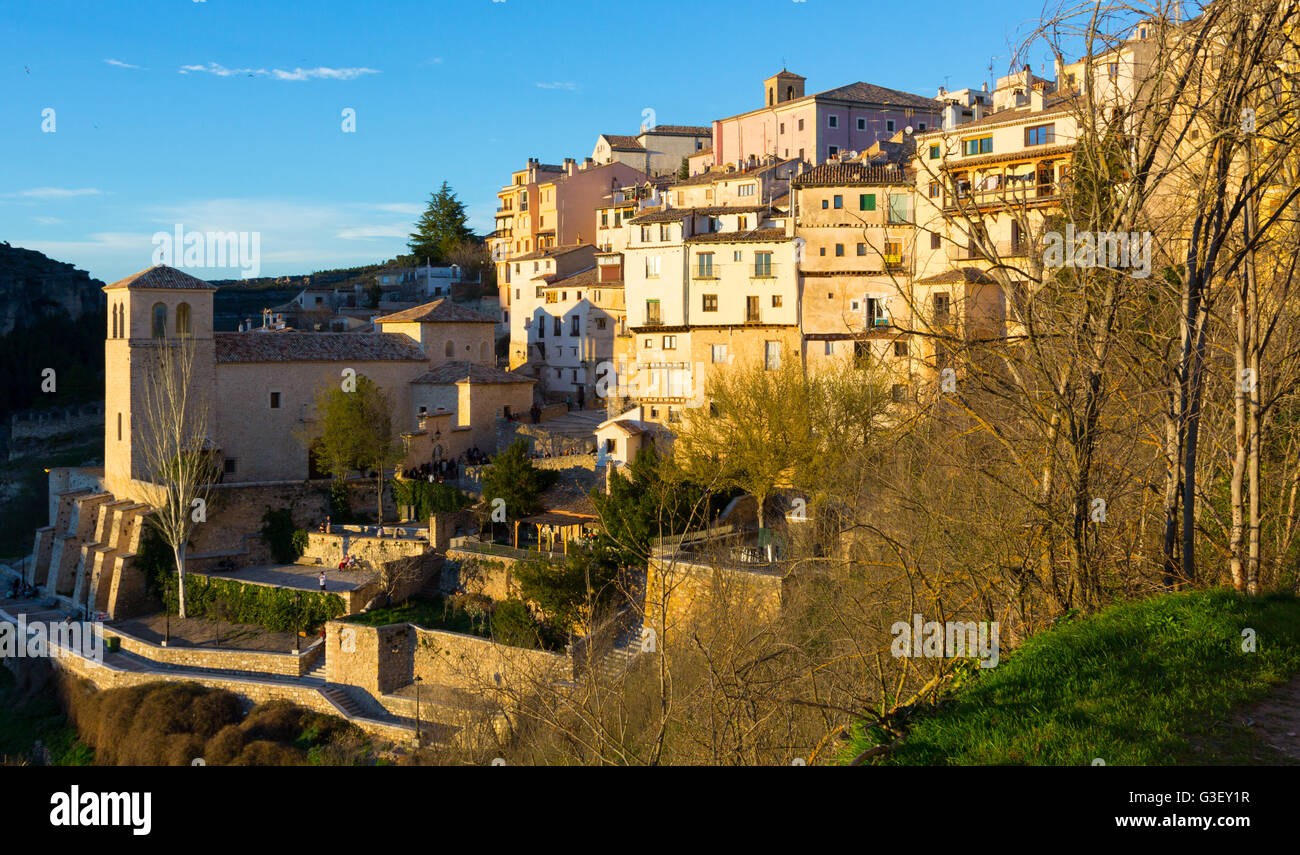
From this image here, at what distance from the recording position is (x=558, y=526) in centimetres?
2503

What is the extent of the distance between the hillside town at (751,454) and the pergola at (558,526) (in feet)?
0.42

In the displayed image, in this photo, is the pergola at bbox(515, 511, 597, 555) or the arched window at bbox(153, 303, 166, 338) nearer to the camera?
the pergola at bbox(515, 511, 597, 555)

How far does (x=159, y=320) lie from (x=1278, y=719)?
31.7 metres

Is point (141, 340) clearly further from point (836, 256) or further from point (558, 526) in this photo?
point (836, 256)

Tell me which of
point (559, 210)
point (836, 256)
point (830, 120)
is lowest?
point (836, 256)

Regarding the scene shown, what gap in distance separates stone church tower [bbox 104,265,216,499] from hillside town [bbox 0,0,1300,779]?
12cm

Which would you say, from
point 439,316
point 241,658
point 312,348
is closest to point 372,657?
point 241,658

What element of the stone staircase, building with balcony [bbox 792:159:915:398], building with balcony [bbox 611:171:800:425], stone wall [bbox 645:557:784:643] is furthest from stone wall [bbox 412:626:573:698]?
building with balcony [bbox 792:159:915:398]

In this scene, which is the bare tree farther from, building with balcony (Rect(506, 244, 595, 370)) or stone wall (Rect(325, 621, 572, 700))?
building with balcony (Rect(506, 244, 595, 370))

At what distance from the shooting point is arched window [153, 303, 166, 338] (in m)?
30.8

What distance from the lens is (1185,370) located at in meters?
7.76
